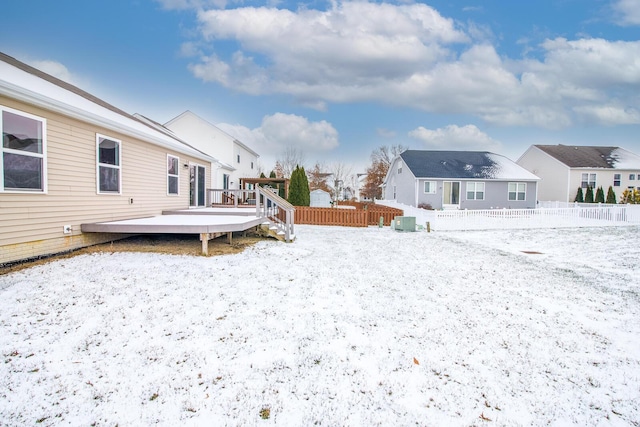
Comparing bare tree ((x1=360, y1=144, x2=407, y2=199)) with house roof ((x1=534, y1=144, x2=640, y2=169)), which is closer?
house roof ((x1=534, y1=144, x2=640, y2=169))

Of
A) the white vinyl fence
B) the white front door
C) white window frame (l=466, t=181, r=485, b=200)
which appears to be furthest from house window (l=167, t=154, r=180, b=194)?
white window frame (l=466, t=181, r=485, b=200)

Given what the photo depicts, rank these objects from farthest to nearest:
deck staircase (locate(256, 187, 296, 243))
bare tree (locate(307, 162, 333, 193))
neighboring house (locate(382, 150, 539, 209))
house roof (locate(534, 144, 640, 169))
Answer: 1. bare tree (locate(307, 162, 333, 193))
2. house roof (locate(534, 144, 640, 169))
3. neighboring house (locate(382, 150, 539, 209))
4. deck staircase (locate(256, 187, 296, 243))

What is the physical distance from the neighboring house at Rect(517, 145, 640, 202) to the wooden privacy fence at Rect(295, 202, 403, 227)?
18.1 meters

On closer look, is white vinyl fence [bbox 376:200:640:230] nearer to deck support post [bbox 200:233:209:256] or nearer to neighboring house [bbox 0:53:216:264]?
deck support post [bbox 200:233:209:256]

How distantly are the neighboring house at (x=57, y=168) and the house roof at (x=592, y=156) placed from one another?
98.7ft

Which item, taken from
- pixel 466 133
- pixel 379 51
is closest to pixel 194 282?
pixel 379 51

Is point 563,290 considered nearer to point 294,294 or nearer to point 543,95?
point 294,294

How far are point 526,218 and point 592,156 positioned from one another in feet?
60.4

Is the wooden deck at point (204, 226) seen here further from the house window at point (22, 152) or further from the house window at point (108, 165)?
the house window at point (22, 152)

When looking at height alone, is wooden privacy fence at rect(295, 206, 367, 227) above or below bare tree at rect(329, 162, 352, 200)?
below

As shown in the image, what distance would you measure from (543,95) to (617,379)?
2468 cm

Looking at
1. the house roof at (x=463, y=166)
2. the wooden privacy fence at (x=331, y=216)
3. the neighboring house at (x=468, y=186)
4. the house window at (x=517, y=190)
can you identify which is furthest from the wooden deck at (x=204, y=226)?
the house window at (x=517, y=190)

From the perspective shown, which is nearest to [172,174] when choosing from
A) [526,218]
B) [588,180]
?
[526,218]

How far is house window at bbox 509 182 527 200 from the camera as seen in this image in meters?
21.1
